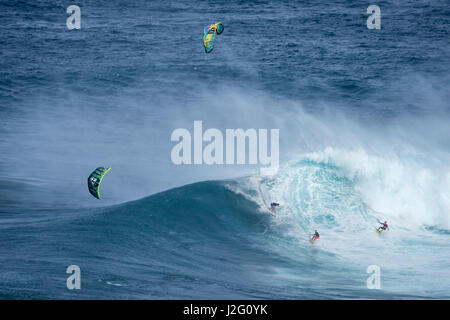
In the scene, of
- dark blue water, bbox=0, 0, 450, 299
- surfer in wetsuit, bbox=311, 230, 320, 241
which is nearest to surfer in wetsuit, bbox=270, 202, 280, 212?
dark blue water, bbox=0, 0, 450, 299

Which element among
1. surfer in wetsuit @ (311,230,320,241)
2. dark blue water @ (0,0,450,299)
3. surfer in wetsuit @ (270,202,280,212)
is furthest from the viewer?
surfer in wetsuit @ (270,202,280,212)

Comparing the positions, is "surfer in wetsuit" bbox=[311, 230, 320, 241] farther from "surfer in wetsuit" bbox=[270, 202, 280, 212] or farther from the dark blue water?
"surfer in wetsuit" bbox=[270, 202, 280, 212]

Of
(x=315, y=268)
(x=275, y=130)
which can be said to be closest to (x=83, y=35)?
(x=275, y=130)

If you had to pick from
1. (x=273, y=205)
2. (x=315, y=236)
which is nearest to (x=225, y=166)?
(x=273, y=205)

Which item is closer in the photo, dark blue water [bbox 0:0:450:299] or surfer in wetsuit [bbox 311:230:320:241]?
dark blue water [bbox 0:0:450:299]

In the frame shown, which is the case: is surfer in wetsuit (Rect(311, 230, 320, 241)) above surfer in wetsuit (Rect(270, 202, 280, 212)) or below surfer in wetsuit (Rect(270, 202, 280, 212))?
below

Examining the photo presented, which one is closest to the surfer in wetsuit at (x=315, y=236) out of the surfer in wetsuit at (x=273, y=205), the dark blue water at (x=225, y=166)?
the dark blue water at (x=225, y=166)

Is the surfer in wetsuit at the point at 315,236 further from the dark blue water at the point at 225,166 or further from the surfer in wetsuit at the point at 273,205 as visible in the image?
the surfer in wetsuit at the point at 273,205

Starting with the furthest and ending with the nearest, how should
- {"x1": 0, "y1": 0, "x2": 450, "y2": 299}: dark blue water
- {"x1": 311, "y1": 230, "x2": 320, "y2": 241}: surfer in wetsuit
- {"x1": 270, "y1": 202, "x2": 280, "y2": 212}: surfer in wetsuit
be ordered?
{"x1": 270, "y1": 202, "x2": 280, "y2": 212}: surfer in wetsuit
{"x1": 311, "y1": 230, "x2": 320, "y2": 241}: surfer in wetsuit
{"x1": 0, "y1": 0, "x2": 450, "y2": 299}: dark blue water

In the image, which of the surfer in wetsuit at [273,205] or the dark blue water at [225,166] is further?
the surfer in wetsuit at [273,205]
